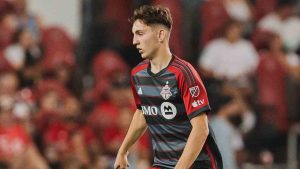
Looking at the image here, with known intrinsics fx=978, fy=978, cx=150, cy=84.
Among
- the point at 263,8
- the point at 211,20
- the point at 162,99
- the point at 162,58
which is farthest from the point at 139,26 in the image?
the point at 263,8

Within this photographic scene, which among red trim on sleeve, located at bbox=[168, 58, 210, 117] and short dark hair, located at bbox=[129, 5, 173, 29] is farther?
short dark hair, located at bbox=[129, 5, 173, 29]

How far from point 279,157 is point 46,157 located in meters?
3.22

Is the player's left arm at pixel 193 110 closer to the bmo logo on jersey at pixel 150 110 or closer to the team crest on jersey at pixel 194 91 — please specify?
the team crest on jersey at pixel 194 91

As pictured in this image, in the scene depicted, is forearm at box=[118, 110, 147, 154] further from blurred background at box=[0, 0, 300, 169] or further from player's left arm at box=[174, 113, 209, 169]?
blurred background at box=[0, 0, 300, 169]

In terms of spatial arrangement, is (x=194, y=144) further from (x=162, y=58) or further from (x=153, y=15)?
(x=153, y=15)

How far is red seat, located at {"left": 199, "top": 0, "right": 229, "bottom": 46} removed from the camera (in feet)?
42.1

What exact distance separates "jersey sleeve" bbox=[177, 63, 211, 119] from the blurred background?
3888 mm

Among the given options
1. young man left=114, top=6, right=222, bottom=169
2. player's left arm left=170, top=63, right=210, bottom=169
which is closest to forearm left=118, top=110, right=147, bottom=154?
young man left=114, top=6, right=222, bottom=169

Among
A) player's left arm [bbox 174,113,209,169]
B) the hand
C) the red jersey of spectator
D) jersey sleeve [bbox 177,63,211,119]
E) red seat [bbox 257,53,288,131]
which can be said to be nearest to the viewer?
player's left arm [bbox 174,113,209,169]

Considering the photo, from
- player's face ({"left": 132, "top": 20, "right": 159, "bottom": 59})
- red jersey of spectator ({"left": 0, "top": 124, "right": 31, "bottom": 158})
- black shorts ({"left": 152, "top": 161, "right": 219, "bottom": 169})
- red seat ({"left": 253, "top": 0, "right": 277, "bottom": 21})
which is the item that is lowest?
red jersey of spectator ({"left": 0, "top": 124, "right": 31, "bottom": 158})

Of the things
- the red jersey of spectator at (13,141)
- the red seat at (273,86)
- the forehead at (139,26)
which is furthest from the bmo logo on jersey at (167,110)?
the red seat at (273,86)

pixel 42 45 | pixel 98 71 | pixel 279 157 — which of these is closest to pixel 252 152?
pixel 279 157

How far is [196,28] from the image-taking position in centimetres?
1308

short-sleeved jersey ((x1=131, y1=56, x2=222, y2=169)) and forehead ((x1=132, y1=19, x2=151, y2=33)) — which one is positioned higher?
forehead ((x1=132, y1=19, x2=151, y2=33))
